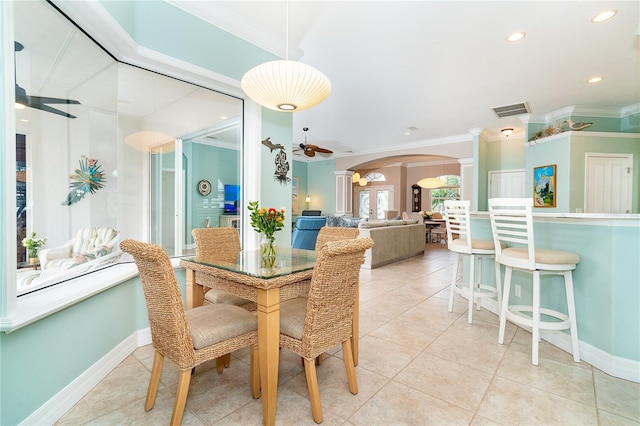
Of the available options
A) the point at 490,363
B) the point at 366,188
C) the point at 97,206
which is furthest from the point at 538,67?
the point at 366,188

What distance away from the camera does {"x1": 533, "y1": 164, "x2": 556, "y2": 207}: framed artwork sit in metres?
5.50

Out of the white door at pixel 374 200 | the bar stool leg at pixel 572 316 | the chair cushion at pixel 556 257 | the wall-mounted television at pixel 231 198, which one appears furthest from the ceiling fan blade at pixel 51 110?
the white door at pixel 374 200

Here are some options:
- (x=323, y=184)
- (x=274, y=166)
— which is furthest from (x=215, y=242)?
(x=323, y=184)

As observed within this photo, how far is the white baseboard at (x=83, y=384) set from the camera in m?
1.46

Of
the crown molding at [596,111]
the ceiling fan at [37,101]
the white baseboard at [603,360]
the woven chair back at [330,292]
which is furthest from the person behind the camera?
the crown molding at [596,111]

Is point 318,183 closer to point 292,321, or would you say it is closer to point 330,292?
point 292,321

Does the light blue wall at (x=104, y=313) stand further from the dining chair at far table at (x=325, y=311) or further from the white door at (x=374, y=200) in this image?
the white door at (x=374, y=200)

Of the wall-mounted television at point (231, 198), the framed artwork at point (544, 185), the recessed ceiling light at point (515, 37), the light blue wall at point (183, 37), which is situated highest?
the recessed ceiling light at point (515, 37)

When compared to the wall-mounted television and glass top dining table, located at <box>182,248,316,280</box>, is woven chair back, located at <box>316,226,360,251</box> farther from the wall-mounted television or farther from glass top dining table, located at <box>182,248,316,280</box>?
the wall-mounted television

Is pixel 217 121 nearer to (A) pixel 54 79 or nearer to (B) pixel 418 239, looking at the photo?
(A) pixel 54 79

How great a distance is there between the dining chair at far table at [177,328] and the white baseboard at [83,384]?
1.49 ft

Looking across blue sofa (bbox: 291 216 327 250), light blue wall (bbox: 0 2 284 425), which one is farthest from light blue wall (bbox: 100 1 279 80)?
blue sofa (bbox: 291 216 327 250)

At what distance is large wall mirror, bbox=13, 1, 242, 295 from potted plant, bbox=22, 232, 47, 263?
0.9 inches

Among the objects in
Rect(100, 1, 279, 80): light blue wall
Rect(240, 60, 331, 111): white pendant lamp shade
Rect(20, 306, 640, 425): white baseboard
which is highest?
Rect(100, 1, 279, 80): light blue wall
